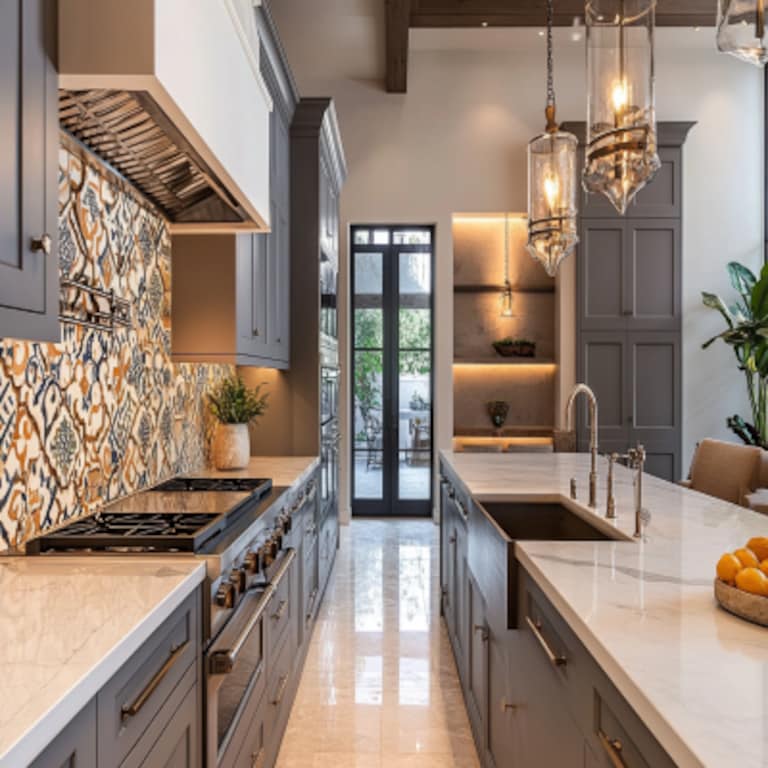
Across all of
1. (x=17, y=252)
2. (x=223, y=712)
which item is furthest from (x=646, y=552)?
(x=17, y=252)

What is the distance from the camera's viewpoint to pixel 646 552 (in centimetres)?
167

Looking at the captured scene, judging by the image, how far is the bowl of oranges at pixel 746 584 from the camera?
3.73 feet

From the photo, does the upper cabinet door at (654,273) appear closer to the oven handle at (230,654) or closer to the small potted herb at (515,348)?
the small potted herb at (515,348)

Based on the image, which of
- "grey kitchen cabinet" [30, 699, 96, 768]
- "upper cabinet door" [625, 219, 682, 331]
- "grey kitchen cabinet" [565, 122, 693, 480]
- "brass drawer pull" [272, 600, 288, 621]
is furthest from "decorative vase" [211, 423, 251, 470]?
"upper cabinet door" [625, 219, 682, 331]

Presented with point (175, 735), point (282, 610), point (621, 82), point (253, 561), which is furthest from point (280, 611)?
point (621, 82)

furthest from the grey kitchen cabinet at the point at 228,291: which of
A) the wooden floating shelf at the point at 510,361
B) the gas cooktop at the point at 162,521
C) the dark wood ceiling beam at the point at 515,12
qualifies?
the wooden floating shelf at the point at 510,361

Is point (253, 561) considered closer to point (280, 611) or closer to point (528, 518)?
point (280, 611)

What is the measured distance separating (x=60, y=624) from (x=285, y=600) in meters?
1.48

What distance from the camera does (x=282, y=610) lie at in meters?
2.48

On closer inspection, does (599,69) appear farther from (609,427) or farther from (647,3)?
(609,427)

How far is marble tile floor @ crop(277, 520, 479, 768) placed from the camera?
254 centimetres

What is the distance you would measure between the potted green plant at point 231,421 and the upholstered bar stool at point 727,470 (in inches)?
106

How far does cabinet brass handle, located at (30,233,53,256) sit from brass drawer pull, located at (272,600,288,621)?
148cm

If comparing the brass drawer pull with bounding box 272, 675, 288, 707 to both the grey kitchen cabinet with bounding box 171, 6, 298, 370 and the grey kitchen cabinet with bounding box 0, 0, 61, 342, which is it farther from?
the grey kitchen cabinet with bounding box 0, 0, 61, 342
